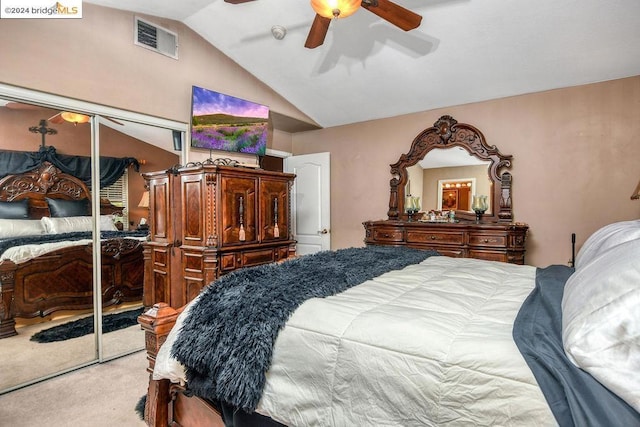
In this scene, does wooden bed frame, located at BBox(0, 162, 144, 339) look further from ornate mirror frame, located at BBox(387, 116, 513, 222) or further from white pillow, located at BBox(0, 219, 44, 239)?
ornate mirror frame, located at BBox(387, 116, 513, 222)

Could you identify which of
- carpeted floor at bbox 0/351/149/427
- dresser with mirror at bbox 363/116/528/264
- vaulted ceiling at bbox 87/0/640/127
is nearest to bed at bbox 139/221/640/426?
carpeted floor at bbox 0/351/149/427

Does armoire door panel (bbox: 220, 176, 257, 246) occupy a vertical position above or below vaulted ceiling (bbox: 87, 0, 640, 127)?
below

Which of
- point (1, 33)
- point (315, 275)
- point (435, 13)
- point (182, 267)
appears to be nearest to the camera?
point (315, 275)

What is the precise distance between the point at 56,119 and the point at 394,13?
252cm

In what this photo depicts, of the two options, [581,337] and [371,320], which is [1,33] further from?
[581,337]

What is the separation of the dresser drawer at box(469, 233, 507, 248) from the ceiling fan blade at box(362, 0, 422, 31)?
216 cm

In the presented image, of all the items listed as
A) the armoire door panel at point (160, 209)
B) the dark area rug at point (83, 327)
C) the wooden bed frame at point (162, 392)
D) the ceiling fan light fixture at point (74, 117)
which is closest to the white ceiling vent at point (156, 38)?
the ceiling fan light fixture at point (74, 117)

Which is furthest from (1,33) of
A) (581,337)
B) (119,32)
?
(581,337)

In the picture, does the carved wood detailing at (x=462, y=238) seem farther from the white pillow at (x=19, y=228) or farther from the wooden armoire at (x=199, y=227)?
the white pillow at (x=19, y=228)

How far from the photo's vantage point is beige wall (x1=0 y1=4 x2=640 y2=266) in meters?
2.55

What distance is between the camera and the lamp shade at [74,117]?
2.59 metres

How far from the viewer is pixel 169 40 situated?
3299mm

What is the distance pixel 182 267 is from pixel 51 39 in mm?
2007

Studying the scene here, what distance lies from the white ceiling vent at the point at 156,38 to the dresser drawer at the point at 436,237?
310 centimetres
